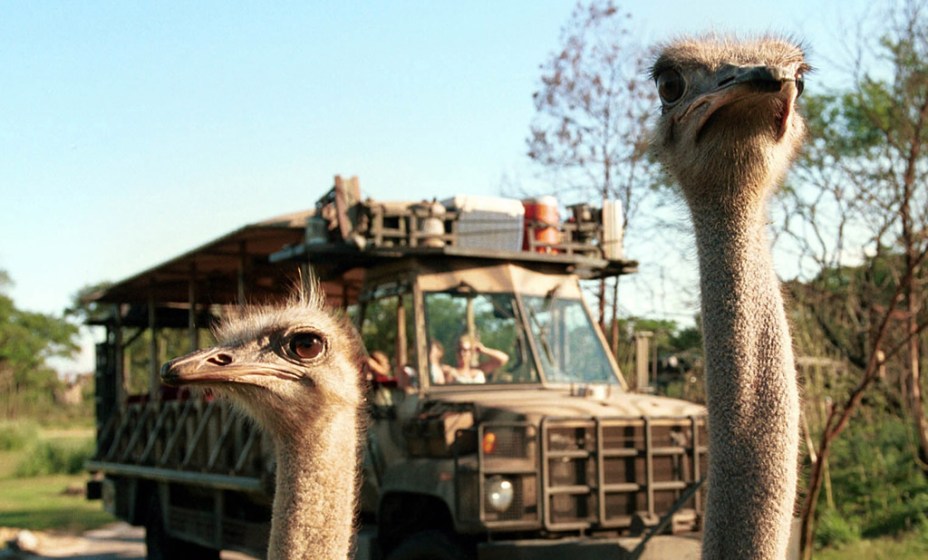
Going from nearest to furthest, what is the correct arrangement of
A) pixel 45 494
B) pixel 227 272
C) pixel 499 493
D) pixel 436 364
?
pixel 499 493
pixel 436 364
pixel 227 272
pixel 45 494

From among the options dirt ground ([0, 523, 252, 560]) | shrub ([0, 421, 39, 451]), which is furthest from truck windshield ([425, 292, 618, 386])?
shrub ([0, 421, 39, 451])

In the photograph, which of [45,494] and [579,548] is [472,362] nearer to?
[579,548]

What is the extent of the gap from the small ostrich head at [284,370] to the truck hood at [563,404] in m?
3.03

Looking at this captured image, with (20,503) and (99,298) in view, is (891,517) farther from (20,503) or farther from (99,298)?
(20,503)

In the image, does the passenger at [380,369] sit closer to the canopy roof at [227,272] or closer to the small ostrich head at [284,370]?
the canopy roof at [227,272]

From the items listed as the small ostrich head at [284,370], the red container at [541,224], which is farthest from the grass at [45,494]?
the small ostrich head at [284,370]

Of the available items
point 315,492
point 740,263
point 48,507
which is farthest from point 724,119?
point 48,507

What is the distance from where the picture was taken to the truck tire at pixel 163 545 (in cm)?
1146

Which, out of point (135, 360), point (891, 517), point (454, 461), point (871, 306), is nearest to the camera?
point (454, 461)

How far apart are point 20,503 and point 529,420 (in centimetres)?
1630

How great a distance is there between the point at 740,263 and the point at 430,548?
435 cm

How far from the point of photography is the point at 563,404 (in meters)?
7.15

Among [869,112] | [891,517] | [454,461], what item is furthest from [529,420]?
[869,112]

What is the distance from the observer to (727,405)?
2789 millimetres
